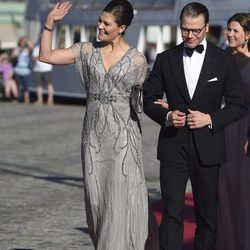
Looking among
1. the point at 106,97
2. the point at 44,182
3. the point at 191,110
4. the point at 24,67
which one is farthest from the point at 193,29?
the point at 24,67

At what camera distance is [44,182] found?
12.4 m

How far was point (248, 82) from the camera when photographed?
296 inches

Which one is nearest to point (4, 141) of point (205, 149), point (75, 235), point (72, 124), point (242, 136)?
point (72, 124)

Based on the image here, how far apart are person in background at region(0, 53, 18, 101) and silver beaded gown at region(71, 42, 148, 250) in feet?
72.3

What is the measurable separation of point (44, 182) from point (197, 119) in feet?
20.0

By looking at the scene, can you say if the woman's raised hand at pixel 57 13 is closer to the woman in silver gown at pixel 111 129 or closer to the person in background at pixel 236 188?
the woman in silver gown at pixel 111 129

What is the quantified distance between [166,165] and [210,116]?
0.44m

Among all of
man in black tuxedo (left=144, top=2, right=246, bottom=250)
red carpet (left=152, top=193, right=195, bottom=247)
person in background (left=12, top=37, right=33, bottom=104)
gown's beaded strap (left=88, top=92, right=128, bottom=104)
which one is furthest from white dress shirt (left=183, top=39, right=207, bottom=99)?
person in background (left=12, top=37, right=33, bottom=104)

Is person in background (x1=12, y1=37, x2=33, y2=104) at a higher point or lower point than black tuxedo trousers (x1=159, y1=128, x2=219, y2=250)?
lower

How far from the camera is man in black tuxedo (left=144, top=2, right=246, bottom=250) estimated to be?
21.8 feet

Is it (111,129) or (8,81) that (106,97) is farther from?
(8,81)

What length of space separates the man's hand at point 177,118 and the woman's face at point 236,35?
1.39 meters

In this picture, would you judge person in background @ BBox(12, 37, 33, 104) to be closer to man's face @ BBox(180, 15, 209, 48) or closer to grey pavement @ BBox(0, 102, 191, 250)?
grey pavement @ BBox(0, 102, 191, 250)

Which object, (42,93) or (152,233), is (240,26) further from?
(42,93)
